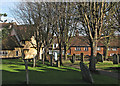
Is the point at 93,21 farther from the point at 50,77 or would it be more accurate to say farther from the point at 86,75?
the point at 50,77

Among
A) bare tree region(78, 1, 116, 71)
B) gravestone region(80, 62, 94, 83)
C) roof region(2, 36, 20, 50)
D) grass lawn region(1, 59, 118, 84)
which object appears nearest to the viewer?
gravestone region(80, 62, 94, 83)

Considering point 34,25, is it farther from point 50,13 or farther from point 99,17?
point 99,17

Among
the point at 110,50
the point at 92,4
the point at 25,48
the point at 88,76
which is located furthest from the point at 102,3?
the point at 110,50

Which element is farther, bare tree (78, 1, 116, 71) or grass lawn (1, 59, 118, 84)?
bare tree (78, 1, 116, 71)

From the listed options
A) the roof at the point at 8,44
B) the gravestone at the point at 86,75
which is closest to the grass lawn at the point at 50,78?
the gravestone at the point at 86,75

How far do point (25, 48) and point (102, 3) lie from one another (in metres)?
26.8

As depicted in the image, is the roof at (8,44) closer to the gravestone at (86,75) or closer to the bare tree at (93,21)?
the bare tree at (93,21)

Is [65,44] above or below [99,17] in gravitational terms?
below

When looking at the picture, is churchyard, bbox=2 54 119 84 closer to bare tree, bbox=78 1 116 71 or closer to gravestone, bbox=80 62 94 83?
gravestone, bbox=80 62 94 83

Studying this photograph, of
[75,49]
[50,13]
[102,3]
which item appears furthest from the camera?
[75,49]

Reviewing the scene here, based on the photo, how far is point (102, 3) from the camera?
54.1 feet

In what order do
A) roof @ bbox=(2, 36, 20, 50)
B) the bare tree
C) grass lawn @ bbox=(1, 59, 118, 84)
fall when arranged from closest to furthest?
grass lawn @ bbox=(1, 59, 118, 84), the bare tree, roof @ bbox=(2, 36, 20, 50)

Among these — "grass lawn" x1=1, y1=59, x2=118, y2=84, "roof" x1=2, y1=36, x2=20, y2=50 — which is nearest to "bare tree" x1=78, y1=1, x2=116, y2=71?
"grass lawn" x1=1, y1=59, x2=118, y2=84

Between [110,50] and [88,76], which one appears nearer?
[88,76]
